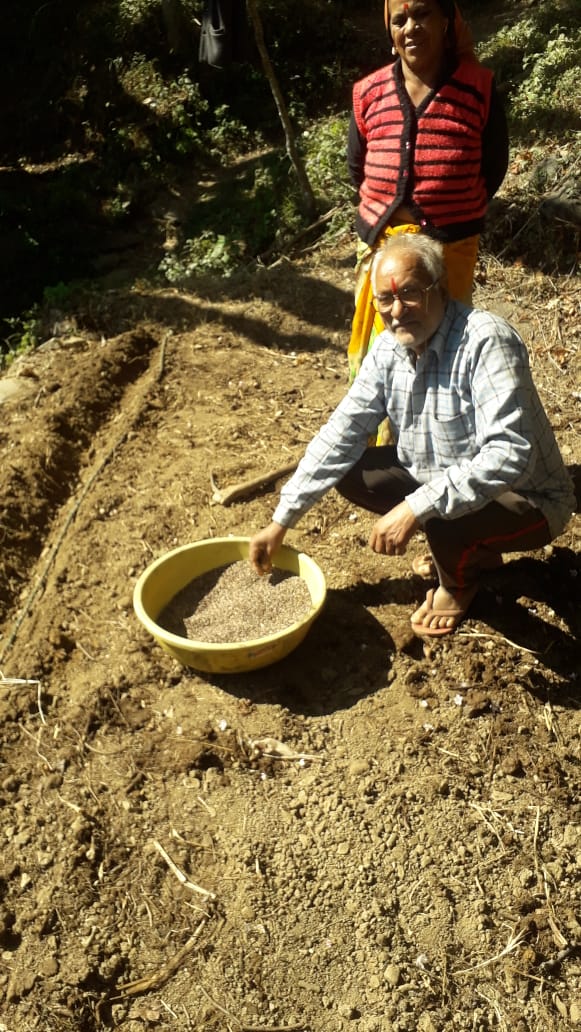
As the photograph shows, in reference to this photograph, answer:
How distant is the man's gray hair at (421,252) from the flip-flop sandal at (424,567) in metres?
1.15

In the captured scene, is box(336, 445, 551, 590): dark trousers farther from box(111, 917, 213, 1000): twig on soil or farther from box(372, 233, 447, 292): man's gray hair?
box(111, 917, 213, 1000): twig on soil

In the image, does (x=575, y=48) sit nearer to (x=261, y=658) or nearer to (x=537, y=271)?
(x=537, y=271)

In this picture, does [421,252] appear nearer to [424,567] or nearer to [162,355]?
[424,567]

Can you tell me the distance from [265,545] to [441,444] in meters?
0.64

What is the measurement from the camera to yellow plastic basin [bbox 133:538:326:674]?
2814mm

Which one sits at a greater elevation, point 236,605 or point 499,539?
point 499,539

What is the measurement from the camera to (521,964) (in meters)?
2.38

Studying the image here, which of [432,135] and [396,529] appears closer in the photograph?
[396,529]

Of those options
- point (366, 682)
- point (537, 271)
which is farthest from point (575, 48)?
point (366, 682)

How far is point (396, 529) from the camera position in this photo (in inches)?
102

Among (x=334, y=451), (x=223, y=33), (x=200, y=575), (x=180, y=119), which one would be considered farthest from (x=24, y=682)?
(x=180, y=119)

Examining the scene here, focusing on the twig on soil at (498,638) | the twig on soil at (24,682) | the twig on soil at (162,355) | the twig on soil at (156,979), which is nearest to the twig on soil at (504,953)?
the twig on soil at (156,979)

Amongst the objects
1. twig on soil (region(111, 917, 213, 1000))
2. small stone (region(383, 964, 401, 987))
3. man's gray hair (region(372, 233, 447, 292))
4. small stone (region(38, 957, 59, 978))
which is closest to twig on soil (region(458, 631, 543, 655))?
small stone (region(383, 964, 401, 987))

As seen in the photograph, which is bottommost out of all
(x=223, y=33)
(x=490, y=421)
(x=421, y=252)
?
(x=490, y=421)
